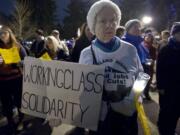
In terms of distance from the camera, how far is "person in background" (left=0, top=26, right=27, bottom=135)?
22.3 feet

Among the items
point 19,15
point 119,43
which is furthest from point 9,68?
point 19,15

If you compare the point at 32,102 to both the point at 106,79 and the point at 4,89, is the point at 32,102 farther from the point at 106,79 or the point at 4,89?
the point at 4,89

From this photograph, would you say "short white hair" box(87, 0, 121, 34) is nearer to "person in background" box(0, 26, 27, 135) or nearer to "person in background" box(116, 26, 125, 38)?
"person in background" box(0, 26, 27, 135)

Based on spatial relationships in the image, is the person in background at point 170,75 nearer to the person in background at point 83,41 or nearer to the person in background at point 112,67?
the person in background at point 83,41

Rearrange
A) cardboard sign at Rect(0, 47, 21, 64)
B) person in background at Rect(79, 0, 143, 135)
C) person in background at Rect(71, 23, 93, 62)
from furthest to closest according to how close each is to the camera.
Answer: person in background at Rect(71, 23, 93, 62)
cardboard sign at Rect(0, 47, 21, 64)
person in background at Rect(79, 0, 143, 135)

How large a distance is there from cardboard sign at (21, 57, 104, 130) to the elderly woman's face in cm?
24

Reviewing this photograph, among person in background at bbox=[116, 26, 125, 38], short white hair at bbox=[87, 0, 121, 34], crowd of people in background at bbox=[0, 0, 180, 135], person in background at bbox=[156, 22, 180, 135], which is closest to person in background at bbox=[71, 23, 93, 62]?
crowd of people in background at bbox=[0, 0, 180, 135]

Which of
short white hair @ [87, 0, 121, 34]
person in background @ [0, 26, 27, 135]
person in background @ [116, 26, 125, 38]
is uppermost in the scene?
short white hair @ [87, 0, 121, 34]

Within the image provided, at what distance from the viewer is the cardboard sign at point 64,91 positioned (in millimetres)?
3076

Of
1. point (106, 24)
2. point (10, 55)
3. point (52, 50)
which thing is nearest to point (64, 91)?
point (106, 24)

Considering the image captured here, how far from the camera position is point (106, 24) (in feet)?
10.1

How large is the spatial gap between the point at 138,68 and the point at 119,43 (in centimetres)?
24

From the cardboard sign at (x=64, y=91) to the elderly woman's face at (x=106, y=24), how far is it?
237mm

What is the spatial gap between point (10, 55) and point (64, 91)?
370 cm
